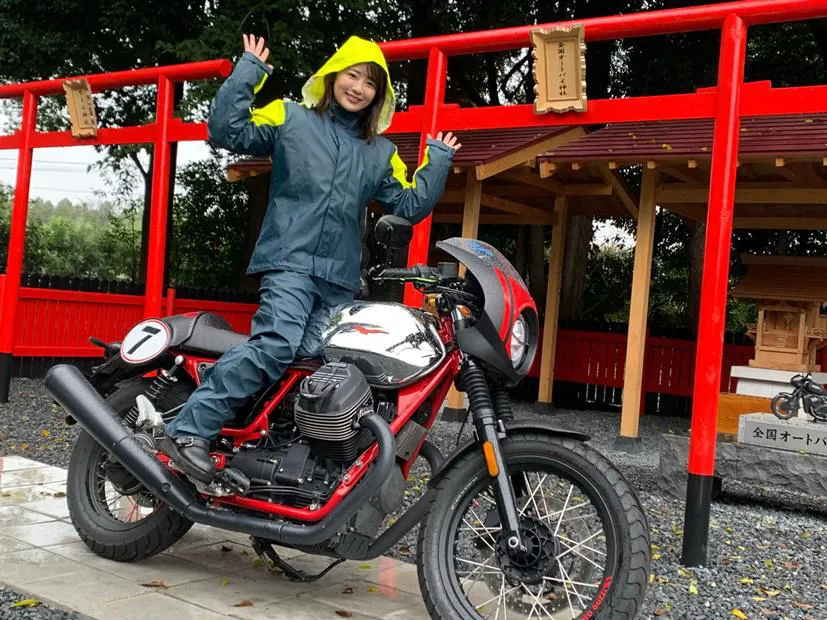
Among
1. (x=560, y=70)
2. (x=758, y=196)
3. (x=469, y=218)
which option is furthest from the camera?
(x=469, y=218)

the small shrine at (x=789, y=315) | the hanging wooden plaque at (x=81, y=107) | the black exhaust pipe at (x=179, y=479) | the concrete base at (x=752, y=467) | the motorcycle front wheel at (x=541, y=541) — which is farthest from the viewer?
the small shrine at (x=789, y=315)

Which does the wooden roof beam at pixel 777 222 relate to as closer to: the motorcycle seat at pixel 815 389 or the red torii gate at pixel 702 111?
the motorcycle seat at pixel 815 389

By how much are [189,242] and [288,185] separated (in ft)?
56.8

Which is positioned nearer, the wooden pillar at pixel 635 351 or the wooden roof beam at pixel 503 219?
the wooden pillar at pixel 635 351

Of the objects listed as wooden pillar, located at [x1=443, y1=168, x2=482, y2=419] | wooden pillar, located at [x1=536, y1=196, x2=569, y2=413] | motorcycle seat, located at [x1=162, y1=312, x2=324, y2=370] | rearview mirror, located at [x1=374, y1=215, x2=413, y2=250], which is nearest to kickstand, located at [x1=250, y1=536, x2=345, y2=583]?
motorcycle seat, located at [x1=162, y1=312, x2=324, y2=370]

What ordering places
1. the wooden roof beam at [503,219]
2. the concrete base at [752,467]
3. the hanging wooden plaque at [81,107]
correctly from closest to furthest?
the concrete base at [752,467] → the hanging wooden plaque at [81,107] → the wooden roof beam at [503,219]

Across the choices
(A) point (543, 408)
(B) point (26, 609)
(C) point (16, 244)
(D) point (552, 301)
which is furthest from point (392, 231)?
(A) point (543, 408)

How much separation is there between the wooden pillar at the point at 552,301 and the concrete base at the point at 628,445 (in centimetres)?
252

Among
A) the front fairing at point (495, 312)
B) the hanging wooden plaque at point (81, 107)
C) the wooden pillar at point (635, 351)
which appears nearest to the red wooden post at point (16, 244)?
the hanging wooden plaque at point (81, 107)

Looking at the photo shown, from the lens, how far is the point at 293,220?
316 cm

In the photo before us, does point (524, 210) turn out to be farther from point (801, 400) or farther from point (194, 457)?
point (194, 457)

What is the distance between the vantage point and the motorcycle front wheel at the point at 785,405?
19.7 ft

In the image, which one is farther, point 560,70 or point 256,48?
point 560,70

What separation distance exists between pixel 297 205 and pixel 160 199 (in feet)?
10.8
